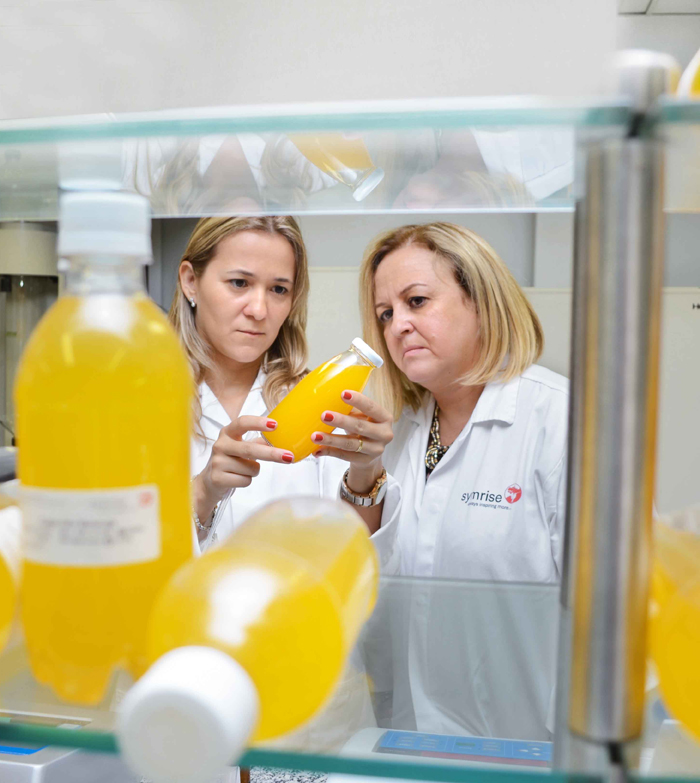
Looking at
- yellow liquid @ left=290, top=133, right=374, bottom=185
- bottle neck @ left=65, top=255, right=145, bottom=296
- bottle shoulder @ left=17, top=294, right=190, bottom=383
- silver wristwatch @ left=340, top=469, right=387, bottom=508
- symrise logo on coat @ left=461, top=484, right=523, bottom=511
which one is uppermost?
yellow liquid @ left=290, top=133, right=374, bottom=185

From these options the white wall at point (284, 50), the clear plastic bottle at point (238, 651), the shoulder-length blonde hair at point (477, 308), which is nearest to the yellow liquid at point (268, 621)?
the clear plastic bottle at point (238, 651)

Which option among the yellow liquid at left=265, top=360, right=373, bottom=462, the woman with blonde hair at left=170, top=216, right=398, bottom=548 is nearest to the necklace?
the woman with blonde hair at left=170, top=216, right=398, bottom=548

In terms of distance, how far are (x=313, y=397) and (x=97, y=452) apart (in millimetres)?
534

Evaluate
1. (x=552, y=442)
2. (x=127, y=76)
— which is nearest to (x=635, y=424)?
(x=552, y=442)

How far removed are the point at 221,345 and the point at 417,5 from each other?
115cm

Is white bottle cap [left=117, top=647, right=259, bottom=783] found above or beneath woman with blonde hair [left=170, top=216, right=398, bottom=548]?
beneath

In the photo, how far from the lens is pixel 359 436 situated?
0.96 metres

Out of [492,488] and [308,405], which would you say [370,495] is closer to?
[308,405]

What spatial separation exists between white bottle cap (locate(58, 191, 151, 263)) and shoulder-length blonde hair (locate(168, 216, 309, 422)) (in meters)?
1.28

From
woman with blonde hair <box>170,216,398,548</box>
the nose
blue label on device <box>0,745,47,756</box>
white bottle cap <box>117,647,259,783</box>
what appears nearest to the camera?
white bottle cap <box>117,647,259,783</box>

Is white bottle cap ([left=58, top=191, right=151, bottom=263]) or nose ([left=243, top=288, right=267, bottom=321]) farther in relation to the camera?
nose ([left=243, top=288, right=267, bottom=321])

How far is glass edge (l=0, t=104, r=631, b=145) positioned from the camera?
289mm

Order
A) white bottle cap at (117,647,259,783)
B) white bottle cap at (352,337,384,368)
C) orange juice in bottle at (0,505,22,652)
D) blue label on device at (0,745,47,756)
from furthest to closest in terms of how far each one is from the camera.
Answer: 1. white bottle cap at (352,337,384,368)
2. blue label on device at (0,745,47,756)
3. orange juice in bottle at (0,505,22,652)
4. white bottle cap at (117,647,259,783)

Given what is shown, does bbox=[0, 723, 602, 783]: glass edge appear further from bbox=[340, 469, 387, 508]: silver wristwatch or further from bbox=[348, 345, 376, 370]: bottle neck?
bbox=[340, 469, 387, 508]: silver wristwatch
